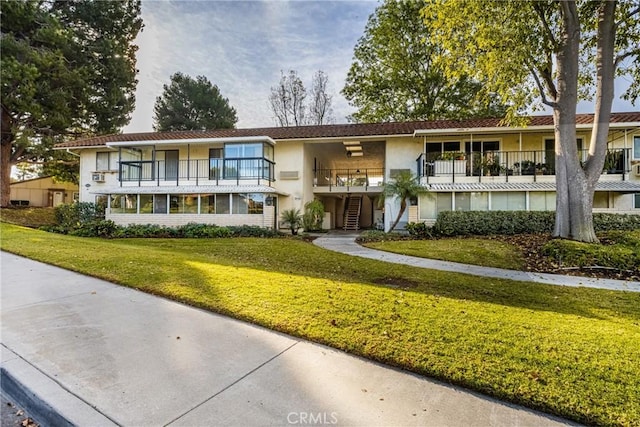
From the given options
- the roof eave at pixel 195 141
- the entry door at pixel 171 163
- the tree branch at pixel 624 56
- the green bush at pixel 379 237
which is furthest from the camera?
the entry door at pixel 171 163

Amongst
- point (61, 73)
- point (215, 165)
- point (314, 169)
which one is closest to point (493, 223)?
point (314, 169)

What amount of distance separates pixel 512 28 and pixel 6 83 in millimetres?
25727

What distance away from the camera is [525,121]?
1327cm

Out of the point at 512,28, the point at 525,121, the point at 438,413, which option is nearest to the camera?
the point at 438,413

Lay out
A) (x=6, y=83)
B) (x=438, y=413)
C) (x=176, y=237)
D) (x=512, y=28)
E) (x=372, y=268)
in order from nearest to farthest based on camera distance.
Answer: (x=438, y=413)
(x=372, y=268)
(x=512, y=28)
(x=176, y=237)
(x=6, y=83)

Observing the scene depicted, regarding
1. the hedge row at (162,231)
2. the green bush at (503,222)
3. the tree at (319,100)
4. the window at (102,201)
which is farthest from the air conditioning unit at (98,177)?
the green bush at (503,222)

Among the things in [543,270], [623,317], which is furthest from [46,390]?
[543,270]

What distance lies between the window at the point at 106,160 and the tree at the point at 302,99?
49.3 ft

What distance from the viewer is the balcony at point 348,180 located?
19.9m

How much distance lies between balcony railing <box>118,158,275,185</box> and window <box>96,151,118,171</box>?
5.47ft

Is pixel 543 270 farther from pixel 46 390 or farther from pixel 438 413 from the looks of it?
pixel 46 390

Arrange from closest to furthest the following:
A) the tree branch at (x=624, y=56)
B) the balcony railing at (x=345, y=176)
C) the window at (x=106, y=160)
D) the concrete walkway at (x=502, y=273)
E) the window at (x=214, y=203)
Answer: the concrete walkway at (x=502, y=273)
the tree branch at (x=624, y=56)
the window at (x=214, y=203)
the window at (x=106, y=160)
the balcony railing at (x=345, y=176)

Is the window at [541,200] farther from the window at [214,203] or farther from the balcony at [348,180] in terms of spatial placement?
the window at [214,203]

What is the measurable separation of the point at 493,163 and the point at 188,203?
16.2m
